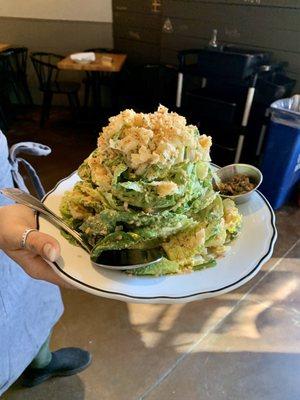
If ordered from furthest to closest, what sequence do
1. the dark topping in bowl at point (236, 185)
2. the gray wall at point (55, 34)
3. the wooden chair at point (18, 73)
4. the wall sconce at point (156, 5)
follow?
1. the gray wall at point (55, 34)
2. the wooden chair at point (18, 73)
3. the wall sconce at point (156, 5)
4. the dark topping in bowl at point (236, 185)

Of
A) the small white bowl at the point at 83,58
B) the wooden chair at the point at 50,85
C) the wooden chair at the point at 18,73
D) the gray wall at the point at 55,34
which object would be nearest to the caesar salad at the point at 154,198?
the small white bowl at the point at 83,58

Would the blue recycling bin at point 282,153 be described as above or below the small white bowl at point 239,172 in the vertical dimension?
below

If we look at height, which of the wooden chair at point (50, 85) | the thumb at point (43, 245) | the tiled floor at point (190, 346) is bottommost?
the tiled floor at point (190, 346)

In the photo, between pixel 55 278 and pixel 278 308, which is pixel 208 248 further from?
pixel 278 308

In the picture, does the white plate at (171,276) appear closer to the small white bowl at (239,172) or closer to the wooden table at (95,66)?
the small white bowl at (239,172)

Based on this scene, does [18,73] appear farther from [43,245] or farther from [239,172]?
[43,245]

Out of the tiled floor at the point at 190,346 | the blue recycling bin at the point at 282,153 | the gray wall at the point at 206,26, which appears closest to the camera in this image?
the tiled floor at the point at 190,346

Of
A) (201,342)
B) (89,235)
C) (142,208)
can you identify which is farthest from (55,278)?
(201,342)
